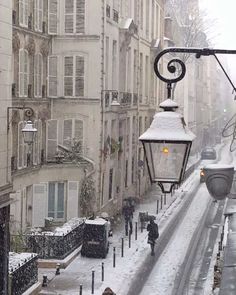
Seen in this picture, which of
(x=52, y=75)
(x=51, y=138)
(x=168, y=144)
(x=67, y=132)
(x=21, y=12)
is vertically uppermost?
(x=21, y=12)

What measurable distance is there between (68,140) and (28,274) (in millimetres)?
14388

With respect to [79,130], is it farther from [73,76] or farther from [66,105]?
[73,76]

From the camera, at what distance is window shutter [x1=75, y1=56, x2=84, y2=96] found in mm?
33531

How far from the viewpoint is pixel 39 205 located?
3105cm

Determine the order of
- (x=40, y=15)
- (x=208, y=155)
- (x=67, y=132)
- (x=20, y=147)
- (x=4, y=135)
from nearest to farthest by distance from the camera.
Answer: (x=4, y=135) → (x=20, y=147) → (x=40, y=15) → (x=67, y=132) → (x=208, y=155)

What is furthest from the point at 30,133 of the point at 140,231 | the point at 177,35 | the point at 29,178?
the point at 177,35

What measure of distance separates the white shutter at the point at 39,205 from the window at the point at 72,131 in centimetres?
342

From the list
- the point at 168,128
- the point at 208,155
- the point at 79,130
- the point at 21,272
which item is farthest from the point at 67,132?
the point at 208,155

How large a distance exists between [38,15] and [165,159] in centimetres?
2574

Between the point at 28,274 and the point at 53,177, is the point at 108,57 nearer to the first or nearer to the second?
the point at 53,177

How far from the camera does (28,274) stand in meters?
20.1

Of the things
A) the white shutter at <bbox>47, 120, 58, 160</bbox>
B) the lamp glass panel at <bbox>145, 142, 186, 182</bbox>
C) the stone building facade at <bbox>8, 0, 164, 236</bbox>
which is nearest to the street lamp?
the lamp glass panel at <bbox>145, 142, 186, 182</bbox>

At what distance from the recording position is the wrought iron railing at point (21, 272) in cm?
1890

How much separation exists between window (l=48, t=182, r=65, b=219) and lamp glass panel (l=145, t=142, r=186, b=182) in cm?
2478
